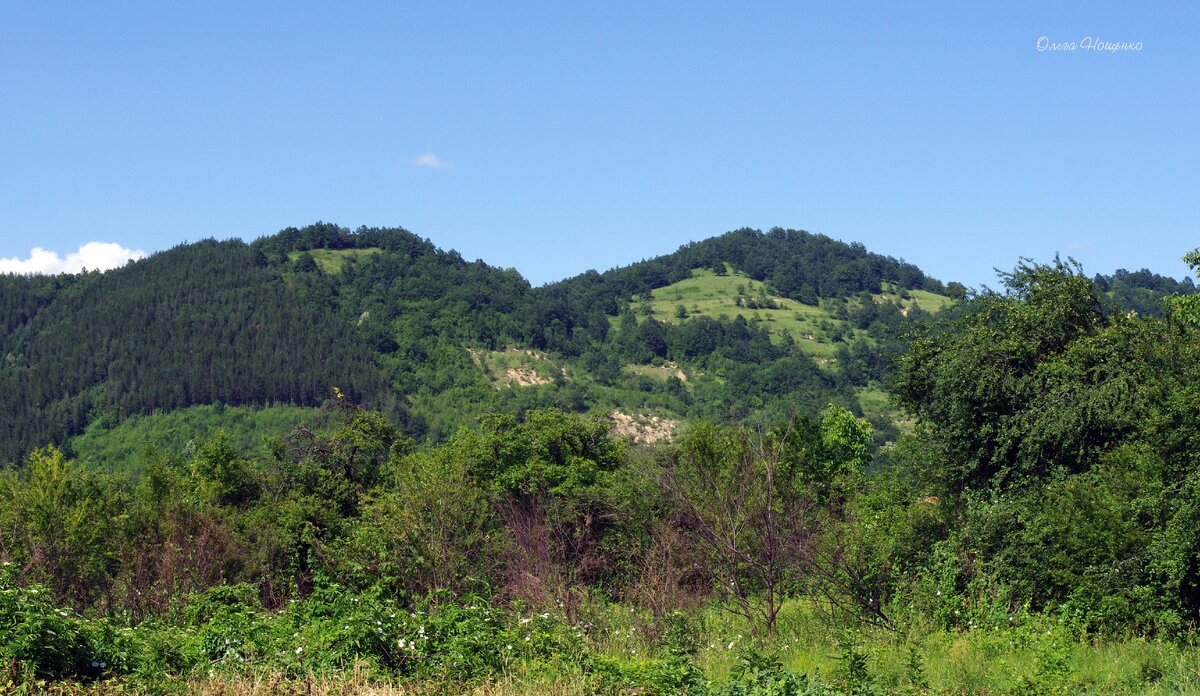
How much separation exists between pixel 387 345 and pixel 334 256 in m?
37.8

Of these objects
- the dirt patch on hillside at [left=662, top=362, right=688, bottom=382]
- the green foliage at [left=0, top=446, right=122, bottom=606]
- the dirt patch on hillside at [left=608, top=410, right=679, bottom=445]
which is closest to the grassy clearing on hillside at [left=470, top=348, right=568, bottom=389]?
the dirt patch on hillside at [left=608, top=410, right=679, bottom=445]

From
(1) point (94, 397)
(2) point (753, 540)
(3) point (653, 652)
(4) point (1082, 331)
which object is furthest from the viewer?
(1) point (94, 397)

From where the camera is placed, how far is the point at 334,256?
192500 millimetres

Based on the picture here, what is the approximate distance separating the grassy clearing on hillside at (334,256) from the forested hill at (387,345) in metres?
0.40

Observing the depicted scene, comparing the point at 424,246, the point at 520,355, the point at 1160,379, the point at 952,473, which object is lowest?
the point at 952,473

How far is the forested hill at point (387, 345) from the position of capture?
135 metres

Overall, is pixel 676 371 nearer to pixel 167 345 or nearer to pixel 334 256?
pixel 334 256

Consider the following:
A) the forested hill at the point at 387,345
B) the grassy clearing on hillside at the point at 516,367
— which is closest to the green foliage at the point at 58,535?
the forested hill at the point at 387,345

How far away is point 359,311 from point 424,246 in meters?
27.0

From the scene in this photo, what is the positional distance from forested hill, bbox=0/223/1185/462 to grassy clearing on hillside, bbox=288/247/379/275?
0.40 meters

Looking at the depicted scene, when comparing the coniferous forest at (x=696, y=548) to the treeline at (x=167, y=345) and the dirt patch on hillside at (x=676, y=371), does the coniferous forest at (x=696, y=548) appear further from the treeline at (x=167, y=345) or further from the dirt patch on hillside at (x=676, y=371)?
the dirt patch on hillside at (x=676, y=371)

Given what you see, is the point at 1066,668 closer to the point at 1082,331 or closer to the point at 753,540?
the point at 753,540

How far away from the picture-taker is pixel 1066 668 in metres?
10.5

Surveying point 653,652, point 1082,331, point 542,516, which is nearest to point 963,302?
point 1082,331
